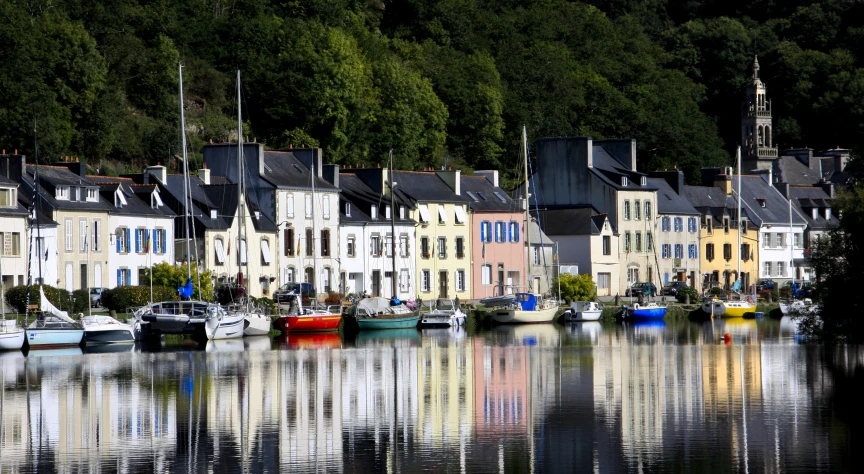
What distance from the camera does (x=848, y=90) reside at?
566 feet

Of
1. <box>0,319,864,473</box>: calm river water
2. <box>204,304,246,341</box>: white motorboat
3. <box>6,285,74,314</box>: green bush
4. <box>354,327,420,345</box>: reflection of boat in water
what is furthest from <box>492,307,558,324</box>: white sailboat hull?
<box>6,285,74,314</box>: green bush

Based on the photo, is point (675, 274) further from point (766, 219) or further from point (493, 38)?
point (493, 38)

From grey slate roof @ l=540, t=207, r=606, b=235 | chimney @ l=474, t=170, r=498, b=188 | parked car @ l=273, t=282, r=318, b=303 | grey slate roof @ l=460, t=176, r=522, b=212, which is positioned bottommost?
parked car @ l=273, t=282, r=318, b=303

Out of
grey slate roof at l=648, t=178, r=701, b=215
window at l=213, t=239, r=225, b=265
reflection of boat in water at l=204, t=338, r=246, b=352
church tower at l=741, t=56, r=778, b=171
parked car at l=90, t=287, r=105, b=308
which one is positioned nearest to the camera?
reflection of boat in water at l=204, t=338, r=246, b=352

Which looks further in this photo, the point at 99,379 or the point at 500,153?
the point at 500,153

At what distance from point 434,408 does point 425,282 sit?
59.2m

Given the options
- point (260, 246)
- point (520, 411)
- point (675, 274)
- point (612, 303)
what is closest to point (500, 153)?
point (675, 274)

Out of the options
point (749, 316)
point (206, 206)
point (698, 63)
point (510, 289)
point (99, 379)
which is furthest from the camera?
point (698, 63)

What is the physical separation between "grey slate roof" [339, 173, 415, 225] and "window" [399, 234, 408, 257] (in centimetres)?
90

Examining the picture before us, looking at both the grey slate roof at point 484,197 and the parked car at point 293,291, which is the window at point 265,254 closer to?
the parked car at point 293,291

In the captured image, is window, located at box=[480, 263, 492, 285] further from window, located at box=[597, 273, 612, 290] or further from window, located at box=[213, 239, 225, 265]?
window, located at box=[213, 239, 225, 265]

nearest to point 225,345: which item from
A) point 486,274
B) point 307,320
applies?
point 307,320

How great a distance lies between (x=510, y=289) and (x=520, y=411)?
6645cm

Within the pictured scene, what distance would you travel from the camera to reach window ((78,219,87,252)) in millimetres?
85250
